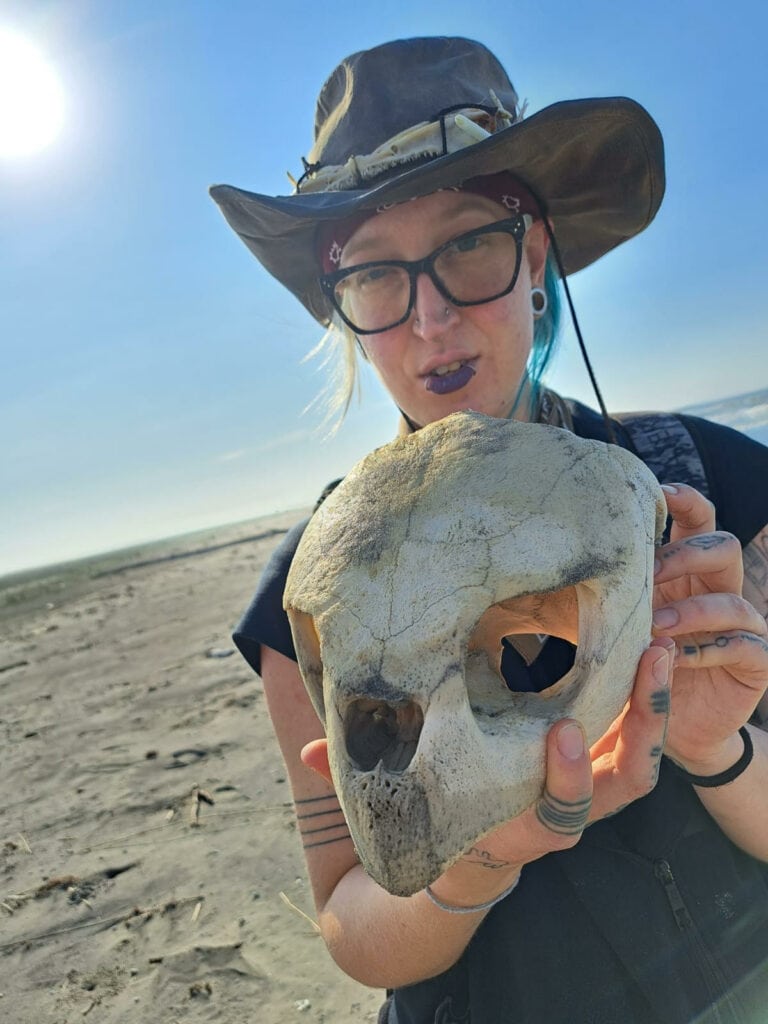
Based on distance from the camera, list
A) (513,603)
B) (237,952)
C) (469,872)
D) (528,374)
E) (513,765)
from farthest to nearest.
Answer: (237,952)
(528,374)
(469,872)
(513,603)
(513,765)

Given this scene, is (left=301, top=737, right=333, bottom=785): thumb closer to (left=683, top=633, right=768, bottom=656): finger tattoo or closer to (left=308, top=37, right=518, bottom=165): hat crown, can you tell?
(left=683, top=633, right=768, bottom=656): finger tattoo

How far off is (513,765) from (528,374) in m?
1.64

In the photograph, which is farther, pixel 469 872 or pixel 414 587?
pixel 469 872

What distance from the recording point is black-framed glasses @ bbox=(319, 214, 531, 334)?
211 centimetres

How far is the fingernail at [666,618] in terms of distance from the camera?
1440 mm

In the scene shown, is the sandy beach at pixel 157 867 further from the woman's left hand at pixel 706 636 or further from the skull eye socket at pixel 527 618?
the skull eye socket at pixel 527 618

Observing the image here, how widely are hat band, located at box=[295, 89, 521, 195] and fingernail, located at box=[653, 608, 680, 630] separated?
150 cm

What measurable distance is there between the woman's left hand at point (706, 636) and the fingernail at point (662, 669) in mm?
128

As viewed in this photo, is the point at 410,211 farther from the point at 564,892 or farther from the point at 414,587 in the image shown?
the point at 564,892

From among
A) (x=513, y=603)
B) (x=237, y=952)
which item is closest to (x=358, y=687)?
(x=513, y=603)

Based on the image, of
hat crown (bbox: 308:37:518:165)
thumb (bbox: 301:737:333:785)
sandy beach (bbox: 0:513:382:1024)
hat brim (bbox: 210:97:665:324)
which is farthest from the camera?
sandy beach (bbox: 0:513:382:1024)

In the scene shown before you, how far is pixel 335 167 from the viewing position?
2320 millimetres

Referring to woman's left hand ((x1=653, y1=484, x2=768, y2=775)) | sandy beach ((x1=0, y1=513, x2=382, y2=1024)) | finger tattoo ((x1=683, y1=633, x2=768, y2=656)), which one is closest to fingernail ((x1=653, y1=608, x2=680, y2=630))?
woman's left hand ((x1=653, y1=484, x2=768, y2=775))

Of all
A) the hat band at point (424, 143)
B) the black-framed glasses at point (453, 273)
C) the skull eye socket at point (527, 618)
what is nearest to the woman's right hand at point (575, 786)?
the skull eye socket at point (527, 618)
